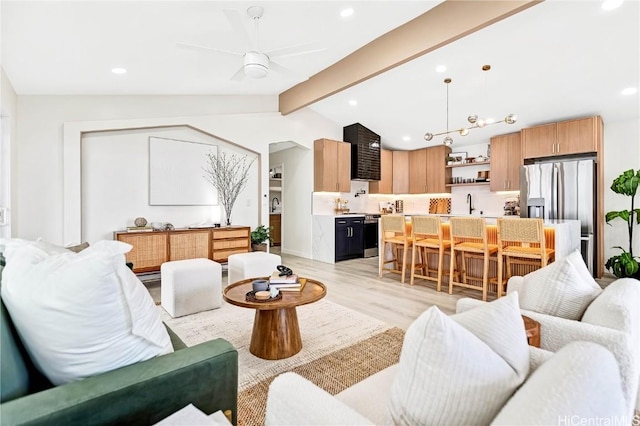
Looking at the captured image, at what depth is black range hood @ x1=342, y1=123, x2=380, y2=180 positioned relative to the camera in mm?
7129

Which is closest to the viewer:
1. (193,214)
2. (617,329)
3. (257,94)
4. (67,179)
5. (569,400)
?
(569,400)

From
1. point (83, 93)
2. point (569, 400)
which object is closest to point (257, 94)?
point (83, 93)

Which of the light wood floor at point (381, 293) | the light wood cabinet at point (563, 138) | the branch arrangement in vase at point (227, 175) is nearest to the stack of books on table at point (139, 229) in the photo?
the light wood floor at point (381, 293)

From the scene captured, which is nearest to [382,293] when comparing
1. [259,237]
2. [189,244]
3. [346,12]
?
[259,237]

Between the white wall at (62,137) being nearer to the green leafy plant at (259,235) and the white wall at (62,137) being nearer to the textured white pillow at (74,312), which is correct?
the green leafy plant at (259,235)

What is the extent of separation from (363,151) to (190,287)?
5.06 m

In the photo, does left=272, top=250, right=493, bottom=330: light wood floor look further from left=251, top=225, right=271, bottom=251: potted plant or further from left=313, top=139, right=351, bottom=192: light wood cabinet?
left=313, top=139, right=351, bottom=192: light wood cabinet

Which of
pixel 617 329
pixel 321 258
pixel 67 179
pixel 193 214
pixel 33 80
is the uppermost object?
pixel 33 80

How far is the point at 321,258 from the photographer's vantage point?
6.66 m

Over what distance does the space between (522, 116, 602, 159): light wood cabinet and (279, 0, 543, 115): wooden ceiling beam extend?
122 inches

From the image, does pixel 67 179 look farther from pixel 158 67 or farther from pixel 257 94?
pixel 257 94

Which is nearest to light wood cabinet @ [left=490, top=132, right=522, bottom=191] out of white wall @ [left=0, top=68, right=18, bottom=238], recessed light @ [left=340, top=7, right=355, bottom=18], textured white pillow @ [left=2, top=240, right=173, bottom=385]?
recessed light @ [left=340, top=7, right=355, bottom=18]

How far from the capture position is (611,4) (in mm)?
2971

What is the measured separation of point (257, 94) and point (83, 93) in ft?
8.52
